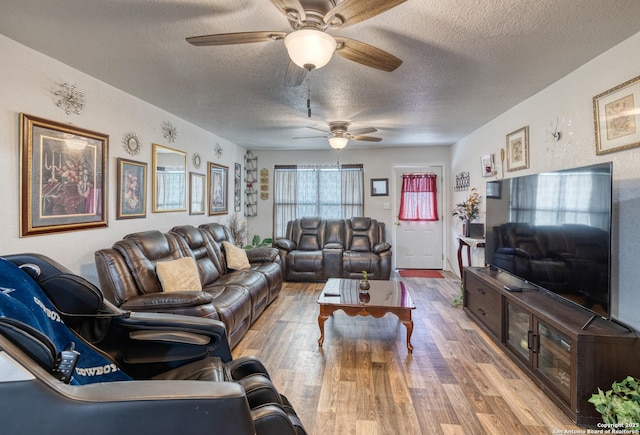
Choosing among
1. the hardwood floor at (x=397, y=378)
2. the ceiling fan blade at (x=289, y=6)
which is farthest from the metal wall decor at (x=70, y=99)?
the hardwood floor at (x=397, y=378)

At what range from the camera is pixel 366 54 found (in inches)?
69.1

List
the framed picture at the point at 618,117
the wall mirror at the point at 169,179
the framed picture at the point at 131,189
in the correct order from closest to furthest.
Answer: the framed picture at the point at 618,117 < the framed picture at the point at 131,189 < the wall mirror at the point at 169,179

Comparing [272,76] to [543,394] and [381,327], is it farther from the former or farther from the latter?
[543,394]

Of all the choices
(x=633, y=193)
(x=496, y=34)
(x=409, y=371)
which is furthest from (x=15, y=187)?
(x=633, y=193)

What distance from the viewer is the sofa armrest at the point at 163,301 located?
233 centimetres

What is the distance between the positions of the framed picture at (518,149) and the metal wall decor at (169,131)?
156 inches

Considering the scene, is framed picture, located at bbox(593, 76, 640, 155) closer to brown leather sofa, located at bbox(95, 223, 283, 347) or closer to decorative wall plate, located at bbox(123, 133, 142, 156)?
brown leather sofa, located at bbox(95, 223, 283, 347)

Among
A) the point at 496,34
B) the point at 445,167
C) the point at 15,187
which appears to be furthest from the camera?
the point at 445,167

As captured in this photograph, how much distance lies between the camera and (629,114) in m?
2.01

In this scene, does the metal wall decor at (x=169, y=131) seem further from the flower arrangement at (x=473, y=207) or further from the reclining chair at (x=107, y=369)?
the flower arrangement at (x=473, y=207)

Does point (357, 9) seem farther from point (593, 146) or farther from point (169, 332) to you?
point (593, 146)

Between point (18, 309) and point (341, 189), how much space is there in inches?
214

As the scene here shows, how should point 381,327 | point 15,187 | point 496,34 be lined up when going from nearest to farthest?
point 496,34
point 15,187
point 381,327

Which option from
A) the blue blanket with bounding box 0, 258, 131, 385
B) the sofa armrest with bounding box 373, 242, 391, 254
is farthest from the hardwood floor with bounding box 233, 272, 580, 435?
the sofa armrest with bounding box 373, 242, 391, 254
